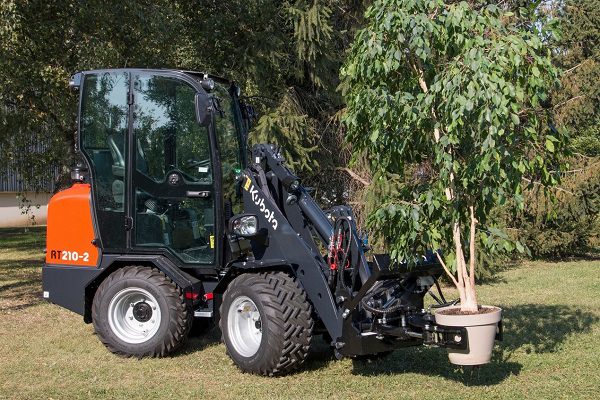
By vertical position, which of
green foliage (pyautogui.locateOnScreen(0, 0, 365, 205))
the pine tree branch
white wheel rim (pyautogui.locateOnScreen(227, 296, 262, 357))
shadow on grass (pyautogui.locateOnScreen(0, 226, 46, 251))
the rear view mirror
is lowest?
white wheel rim (pyautogui.locateOnScreen(227, 296, 262, 357))

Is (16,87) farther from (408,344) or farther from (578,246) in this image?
(578,246)

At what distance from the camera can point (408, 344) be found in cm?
674

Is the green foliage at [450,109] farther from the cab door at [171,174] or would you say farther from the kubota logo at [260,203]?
the cab door at [171,174]

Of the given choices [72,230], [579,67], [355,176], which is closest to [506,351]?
[72,230]

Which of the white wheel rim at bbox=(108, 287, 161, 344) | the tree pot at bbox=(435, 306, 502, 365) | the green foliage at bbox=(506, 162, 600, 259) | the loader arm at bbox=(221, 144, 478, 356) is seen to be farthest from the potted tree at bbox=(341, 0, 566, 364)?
the green foliage at bbox=(506, 162, 600, 259)

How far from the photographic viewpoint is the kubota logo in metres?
7.63

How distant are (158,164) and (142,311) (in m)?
1.48

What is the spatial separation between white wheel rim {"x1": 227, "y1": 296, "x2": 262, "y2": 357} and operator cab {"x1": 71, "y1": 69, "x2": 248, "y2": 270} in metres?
0.76

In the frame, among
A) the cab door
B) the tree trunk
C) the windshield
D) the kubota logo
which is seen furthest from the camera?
the windshield

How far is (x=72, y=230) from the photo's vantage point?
8.59 meters

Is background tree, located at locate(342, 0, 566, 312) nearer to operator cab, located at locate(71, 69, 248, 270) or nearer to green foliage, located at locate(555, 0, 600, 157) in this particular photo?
operator cab, located at locate(71, 69, 248, 270)

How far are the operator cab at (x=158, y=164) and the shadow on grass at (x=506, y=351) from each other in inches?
77.7

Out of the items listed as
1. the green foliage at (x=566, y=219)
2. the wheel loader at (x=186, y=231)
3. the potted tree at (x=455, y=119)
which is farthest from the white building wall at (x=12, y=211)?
the potted tree at (x=455, y=119)

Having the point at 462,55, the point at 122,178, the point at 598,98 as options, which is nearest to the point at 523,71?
the point at 462,55
